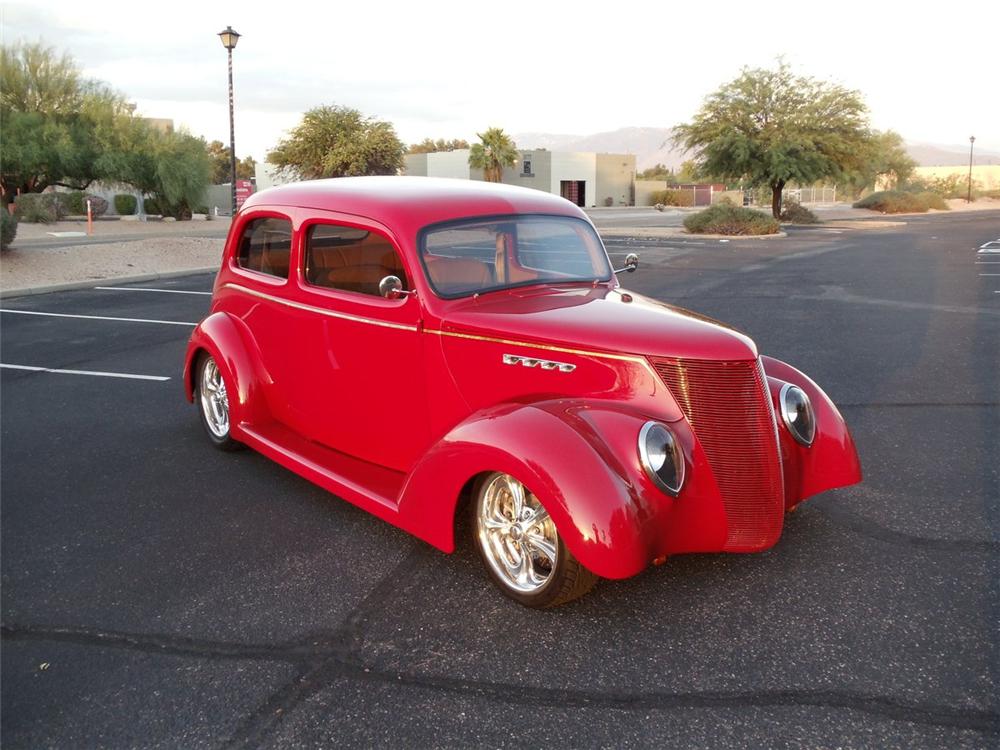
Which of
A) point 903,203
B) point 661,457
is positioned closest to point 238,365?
point 661,457

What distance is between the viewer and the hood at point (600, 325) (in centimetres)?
373

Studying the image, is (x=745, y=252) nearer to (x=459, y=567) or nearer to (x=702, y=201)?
(x=459, y=567)

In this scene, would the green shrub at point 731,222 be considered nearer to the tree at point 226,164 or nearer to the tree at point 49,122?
the tree at point 49,122

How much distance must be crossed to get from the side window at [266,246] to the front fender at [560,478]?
205 cm

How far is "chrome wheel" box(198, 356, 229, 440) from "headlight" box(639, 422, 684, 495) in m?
3.40

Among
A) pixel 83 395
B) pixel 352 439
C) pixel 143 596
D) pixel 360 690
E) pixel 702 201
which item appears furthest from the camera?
pixel 702 201

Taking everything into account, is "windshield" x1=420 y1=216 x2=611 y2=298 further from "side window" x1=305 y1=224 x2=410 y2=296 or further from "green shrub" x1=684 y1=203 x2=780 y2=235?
"green shrub" x1=684 y1=203 x2=780 y2=235

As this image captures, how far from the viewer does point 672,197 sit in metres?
77.8

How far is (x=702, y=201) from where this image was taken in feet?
270

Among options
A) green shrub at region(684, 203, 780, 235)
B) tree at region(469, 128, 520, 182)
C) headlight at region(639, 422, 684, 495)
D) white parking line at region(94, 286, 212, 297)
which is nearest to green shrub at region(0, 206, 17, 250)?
white parking line at region(94, 286, 212, 297)

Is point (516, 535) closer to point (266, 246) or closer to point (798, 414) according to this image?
point (798, 414)

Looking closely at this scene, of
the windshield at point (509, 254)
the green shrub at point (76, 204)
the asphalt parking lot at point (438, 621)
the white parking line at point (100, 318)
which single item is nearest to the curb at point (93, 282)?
the white parking line at point (100, 318)

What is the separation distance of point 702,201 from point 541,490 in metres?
82.8

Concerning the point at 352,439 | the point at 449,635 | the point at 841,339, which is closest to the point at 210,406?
the point at 352,439
